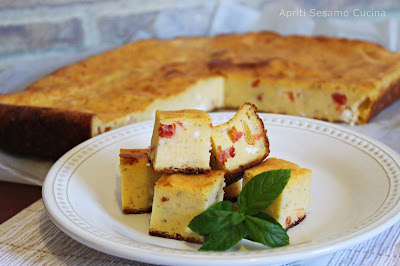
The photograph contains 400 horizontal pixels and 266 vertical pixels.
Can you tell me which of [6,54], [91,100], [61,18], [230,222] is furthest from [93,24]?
[230,222]

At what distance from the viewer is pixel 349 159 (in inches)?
92.5

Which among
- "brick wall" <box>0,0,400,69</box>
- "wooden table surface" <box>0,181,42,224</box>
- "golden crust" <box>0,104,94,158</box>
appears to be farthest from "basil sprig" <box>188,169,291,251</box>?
"brick wall" <box>0,0,400,69</box>

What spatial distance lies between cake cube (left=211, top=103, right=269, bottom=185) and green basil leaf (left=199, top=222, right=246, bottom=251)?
34cm

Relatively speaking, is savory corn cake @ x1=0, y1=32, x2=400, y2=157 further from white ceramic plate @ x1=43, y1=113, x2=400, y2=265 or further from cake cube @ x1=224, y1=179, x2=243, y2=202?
cake cube @ x1=224, y1=179, x2=243, y2=202

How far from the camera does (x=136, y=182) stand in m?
2.07

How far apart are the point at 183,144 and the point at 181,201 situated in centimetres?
23

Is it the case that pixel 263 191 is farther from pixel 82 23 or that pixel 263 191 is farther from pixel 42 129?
pixel 82 23

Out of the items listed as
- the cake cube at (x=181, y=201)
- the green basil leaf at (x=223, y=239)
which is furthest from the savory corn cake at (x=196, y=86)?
the green basil leaf at (x=223, y=239)

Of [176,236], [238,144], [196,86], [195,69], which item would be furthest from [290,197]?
[195,69]

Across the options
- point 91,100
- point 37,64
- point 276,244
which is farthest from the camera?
point 37,64

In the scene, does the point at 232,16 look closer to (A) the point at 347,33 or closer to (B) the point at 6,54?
(A) the point at 347,33

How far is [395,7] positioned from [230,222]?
486 cm

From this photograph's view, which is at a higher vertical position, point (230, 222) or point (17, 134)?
point (230, 222)

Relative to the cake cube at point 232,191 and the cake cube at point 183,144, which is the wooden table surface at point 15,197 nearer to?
the cake cube at point 183,144
